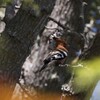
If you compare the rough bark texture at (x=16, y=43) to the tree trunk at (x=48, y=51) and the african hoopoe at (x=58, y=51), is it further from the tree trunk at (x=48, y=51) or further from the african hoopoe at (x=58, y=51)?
the african hoopoe at (x=58, y=51)

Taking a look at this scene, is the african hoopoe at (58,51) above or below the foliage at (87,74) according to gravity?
above

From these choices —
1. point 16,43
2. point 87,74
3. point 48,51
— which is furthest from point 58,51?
point 87,74

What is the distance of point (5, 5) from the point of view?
4.66 meters

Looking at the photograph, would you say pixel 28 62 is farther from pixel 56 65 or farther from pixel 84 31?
pixel 84 31

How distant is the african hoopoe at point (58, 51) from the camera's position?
3.78 meters

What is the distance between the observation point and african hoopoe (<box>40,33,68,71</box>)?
3.78 meters

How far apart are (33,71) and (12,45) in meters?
0.32

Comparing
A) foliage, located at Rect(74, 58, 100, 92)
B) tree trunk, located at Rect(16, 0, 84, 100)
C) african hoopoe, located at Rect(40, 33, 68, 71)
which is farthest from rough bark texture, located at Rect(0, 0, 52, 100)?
foliage, located at Rect(74, 58, 100, 92)

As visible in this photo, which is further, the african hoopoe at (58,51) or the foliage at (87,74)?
the african hoopoe at (58,51)

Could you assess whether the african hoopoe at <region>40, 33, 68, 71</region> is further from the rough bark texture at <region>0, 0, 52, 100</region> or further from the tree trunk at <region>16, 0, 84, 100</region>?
the rough bark texture at <region>0, 0, 52, 100</region>

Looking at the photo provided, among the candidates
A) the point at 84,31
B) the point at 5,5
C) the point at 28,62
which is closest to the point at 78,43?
the point at 84,31

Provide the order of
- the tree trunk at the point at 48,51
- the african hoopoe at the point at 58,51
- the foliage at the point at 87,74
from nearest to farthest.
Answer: the foliage at the point at 87,74 < the african hoopoe at the point at 58,51 < the tree trunk at the point at 48,51

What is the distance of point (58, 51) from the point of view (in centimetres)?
380

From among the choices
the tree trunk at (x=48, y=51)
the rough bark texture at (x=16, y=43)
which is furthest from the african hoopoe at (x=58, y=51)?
the rough bark texture at (x=16, y=43)
